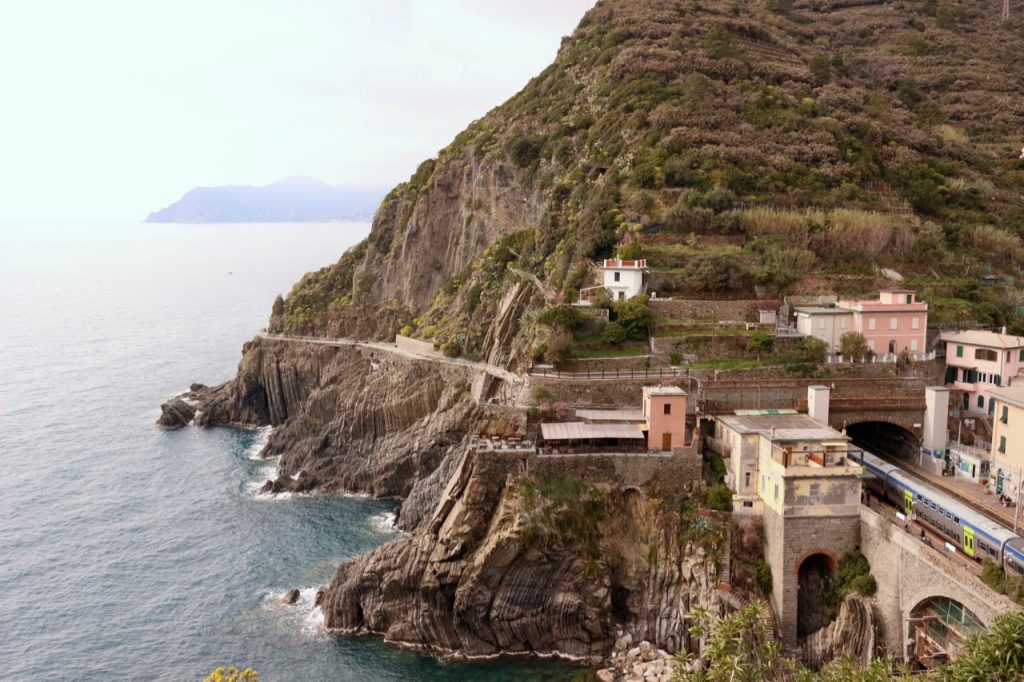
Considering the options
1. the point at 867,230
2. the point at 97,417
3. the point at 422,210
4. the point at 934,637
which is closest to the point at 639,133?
the point at 867,230

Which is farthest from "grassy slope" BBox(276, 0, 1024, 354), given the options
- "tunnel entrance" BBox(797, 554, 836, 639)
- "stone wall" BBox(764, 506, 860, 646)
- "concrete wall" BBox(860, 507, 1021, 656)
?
"concrete wall" BBox(860, 507, 1021, 656)

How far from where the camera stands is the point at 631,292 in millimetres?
52094

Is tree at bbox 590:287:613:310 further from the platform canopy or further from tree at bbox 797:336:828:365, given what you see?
tree at bbox 797:336:828:365

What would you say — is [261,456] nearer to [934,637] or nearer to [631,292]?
[631,292]

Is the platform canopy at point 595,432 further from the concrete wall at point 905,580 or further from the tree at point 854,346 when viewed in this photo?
the tree at point 854,346

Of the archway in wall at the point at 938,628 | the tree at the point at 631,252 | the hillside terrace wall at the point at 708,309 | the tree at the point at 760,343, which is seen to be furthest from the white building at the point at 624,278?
the archway in wall at the point at 938,628

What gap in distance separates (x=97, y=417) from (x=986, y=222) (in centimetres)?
8715

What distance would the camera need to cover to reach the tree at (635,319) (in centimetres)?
4869

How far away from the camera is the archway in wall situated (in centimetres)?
2928

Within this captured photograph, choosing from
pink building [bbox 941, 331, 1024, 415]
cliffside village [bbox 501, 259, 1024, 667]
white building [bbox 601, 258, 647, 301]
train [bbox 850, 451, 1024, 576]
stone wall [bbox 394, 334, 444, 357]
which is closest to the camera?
train [bbox 850, 451, 1024, 576]

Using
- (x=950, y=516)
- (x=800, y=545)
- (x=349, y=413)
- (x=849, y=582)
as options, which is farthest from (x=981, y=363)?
(x=349, y=413)

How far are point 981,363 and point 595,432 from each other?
79.9 feet

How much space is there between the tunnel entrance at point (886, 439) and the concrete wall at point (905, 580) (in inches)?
489

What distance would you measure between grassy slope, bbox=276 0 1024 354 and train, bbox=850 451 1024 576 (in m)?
17.8
